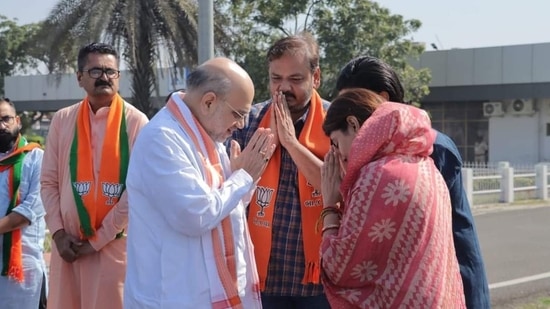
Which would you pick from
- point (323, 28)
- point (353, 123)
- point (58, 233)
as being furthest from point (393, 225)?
Result: point (323, 28)

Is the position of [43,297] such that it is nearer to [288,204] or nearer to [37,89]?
[288,204]

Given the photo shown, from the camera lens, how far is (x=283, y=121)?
3.44 metres

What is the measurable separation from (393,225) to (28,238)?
2.87 m

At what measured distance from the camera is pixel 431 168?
252 centimetres

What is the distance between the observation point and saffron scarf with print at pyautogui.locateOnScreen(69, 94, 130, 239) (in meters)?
3.82

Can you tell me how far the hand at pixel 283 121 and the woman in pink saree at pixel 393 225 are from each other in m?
0.85

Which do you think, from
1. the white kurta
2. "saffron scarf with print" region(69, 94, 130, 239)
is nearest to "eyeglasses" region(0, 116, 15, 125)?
"saffron scarf with print" region(69, 94, 130, 239)

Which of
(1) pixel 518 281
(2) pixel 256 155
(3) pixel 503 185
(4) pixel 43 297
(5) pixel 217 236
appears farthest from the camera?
(3) pixel 503 185

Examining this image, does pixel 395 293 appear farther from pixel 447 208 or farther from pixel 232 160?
pixel 232 160

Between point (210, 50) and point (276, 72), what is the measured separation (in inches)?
143

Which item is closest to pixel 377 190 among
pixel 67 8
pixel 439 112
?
pixel 67 8

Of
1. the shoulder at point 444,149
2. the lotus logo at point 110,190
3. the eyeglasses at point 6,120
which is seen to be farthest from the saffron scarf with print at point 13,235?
the shoulder at point 444,149

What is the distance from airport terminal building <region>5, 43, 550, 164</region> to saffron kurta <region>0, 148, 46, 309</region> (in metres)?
24.0

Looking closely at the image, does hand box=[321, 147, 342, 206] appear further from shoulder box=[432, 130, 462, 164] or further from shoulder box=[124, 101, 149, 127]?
shoulder box=[124, 101, 149, 127]
